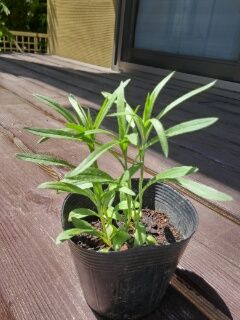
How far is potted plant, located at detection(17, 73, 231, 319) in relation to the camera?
2.15 ft

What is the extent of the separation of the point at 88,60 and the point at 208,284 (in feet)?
17.5

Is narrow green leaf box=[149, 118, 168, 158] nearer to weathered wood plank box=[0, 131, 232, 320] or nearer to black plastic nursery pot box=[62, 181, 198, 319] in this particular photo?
black plastic nursery pot box=[62, 181, 198, 319]

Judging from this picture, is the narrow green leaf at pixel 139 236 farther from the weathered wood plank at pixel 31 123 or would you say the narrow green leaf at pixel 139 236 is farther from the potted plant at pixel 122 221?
the weathered wood plank at pixel 31 123

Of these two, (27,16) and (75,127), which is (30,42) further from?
(75,127)

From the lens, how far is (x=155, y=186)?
35.1 inches

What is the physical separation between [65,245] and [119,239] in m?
0.32

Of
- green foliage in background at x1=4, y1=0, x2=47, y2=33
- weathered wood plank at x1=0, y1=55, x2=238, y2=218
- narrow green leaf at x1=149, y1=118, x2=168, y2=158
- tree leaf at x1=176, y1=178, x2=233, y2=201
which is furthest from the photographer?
green foliage in background at x1=4, y1=0, x2=47, y2=33

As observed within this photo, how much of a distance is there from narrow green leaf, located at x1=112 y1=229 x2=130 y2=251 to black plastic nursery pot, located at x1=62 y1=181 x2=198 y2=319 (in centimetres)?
6

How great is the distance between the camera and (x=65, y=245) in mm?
995

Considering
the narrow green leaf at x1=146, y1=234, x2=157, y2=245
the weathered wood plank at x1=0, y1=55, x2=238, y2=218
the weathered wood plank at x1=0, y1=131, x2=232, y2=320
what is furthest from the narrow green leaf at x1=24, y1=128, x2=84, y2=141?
the weathered wood plank at x1=0, y1=55, x2=238, y2=218

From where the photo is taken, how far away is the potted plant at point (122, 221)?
2.15ft

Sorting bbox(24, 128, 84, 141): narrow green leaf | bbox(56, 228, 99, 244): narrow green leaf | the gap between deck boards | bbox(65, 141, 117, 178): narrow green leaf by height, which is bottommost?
the gap between deck boards

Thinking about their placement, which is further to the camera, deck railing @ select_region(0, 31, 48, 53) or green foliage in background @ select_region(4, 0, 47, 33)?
green foliage in background @ select_region(4, 0, 47, 33)

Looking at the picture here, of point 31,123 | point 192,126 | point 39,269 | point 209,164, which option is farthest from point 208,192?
point 31,123
